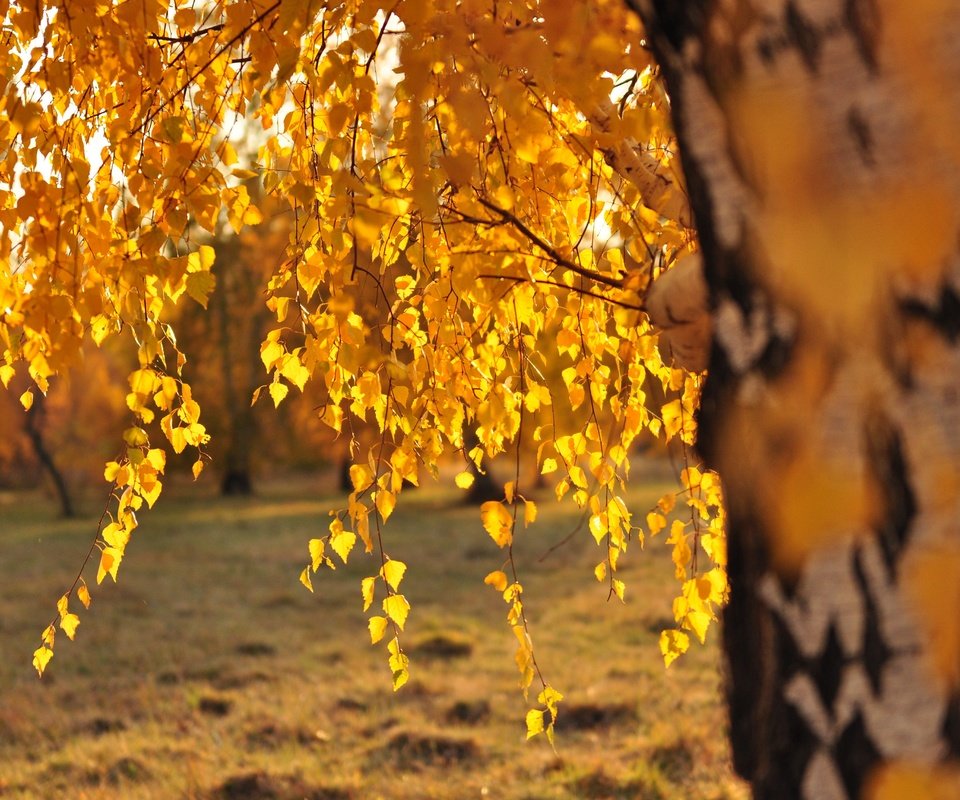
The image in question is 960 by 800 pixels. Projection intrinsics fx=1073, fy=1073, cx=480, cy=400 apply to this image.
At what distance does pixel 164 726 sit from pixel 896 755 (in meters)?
6.28

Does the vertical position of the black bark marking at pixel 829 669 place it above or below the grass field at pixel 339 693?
above

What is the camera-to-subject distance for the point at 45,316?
2361mm

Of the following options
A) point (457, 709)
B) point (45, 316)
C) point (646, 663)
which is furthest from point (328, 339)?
point (646, 663)

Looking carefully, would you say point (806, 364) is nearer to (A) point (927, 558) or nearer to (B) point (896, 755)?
(A) point (927, 558)

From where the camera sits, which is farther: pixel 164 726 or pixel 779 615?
pixel 164 726

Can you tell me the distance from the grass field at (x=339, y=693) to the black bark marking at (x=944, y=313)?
15.2 feet

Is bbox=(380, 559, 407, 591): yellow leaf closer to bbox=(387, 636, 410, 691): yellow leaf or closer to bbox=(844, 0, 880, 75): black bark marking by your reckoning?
bbox=(387, 636, 410, 691): yellow leaf

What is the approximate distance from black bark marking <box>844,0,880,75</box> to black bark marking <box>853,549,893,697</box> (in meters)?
0.61

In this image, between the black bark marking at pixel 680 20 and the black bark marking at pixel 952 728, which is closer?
the black bark marking at pixel 952 728

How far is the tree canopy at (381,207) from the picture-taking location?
2.33 metres

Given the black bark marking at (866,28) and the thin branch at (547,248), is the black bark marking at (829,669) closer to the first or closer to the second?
the black bark marking at (866,28)

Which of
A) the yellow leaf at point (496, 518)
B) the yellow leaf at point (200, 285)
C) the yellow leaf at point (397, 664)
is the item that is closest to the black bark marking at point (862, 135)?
the yellow leaf at point (200, 285)

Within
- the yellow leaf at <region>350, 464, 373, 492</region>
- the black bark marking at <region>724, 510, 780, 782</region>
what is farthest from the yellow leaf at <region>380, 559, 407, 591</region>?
the black bark marking at <region>724, 510, 780, 782</region>

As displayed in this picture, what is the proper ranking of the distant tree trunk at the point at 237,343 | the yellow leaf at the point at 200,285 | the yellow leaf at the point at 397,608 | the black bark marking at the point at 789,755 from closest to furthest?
1. the black bark marking at the point at 789,755
2. the yellow leaf at the point at 200,285
3. the yellow leaf at the point at 397,608
4. the distant tree trunk at the point at 237,343
